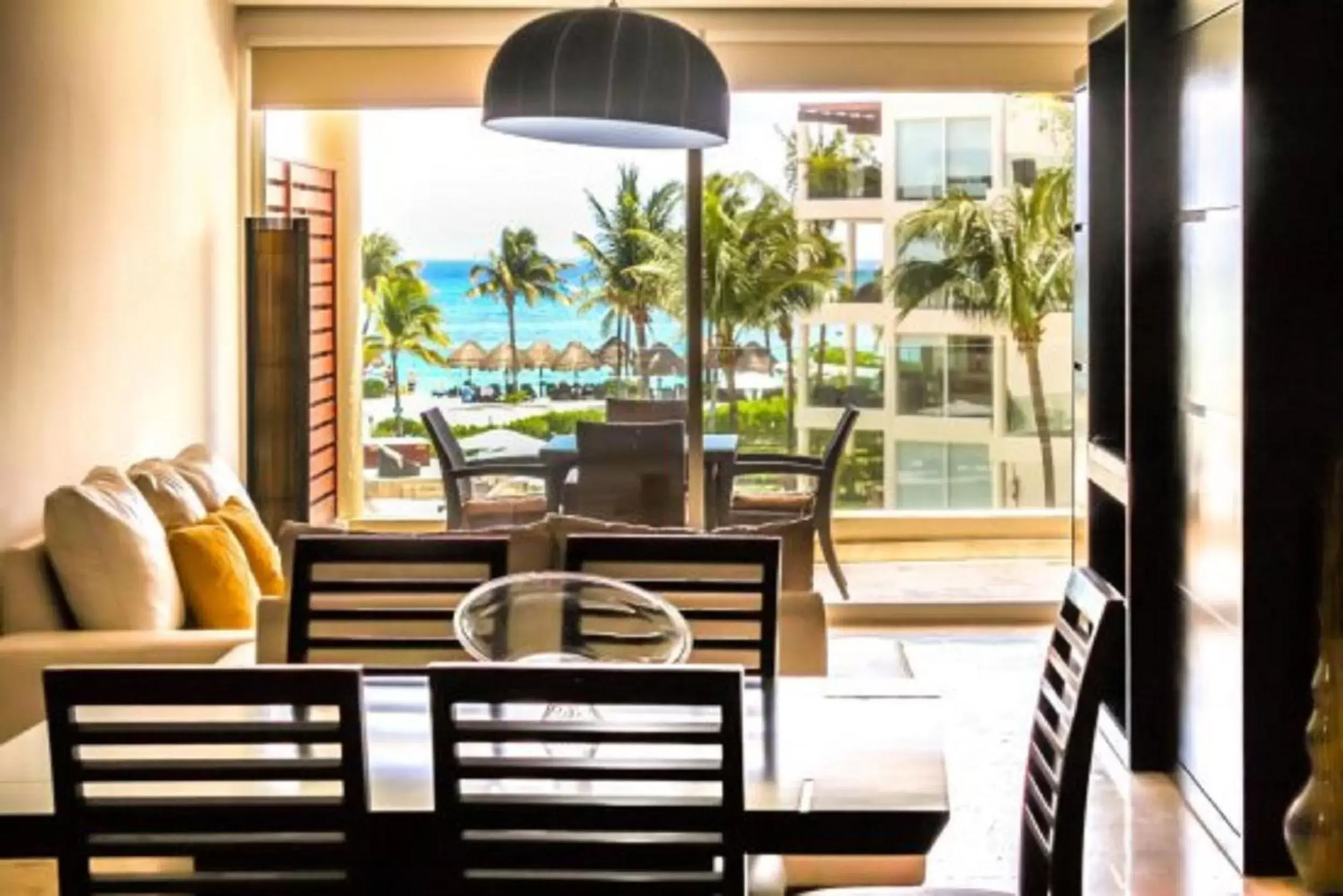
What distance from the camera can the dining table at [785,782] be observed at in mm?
2607

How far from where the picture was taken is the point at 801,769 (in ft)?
9.33

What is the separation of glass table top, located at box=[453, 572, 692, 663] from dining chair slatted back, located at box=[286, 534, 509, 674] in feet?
1.33

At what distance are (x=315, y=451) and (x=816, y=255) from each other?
237cm

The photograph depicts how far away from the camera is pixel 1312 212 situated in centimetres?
448

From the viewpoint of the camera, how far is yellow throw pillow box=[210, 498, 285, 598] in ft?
19.9

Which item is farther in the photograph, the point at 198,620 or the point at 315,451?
the point at 315,451

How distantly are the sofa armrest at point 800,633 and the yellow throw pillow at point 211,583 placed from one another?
1.91 m

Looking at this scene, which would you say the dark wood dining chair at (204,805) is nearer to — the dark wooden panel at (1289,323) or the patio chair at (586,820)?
the patio chair at (586,820)

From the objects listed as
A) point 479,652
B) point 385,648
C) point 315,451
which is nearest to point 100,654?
point 385,648

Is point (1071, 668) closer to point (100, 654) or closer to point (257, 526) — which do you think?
point (100, 654)

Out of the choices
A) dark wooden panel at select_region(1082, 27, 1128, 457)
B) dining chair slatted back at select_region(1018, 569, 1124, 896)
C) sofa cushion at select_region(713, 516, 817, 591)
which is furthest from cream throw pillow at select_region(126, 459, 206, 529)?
dining chair slatted back at select_region(1018, 569, 1124, 896)

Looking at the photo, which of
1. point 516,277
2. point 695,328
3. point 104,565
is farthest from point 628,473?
point 104,565

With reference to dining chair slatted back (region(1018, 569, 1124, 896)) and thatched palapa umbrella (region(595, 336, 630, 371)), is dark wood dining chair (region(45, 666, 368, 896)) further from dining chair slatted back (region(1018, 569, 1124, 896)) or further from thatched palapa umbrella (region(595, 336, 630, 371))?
→ thatched palapa umbrella (region(595, 336, 630, 371))

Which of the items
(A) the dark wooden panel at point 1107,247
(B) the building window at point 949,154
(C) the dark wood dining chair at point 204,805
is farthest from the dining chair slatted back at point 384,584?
(B) the building window at point 949,154
